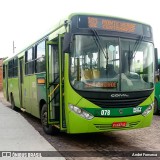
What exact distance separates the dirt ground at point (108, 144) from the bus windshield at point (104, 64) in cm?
141

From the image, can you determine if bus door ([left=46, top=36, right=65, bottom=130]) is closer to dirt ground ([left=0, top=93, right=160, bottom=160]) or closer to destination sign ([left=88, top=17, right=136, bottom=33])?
dirt ground ([left=0, top=93, right=160, bottom=160])

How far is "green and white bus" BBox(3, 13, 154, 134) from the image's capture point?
677 cm

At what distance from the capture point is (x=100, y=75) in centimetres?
685

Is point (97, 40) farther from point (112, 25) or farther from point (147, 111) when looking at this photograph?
point (147, 111)

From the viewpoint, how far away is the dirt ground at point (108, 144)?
6.55m

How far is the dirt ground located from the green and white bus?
0.52 metres

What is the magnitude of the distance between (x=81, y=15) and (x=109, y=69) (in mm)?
1415

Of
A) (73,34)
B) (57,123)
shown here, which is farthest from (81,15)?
(57,123)

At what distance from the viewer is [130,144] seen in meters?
7.70

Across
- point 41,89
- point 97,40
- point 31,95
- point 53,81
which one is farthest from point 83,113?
point 31,95

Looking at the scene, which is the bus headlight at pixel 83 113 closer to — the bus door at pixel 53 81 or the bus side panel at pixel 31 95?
the bus door at pixel 53 81

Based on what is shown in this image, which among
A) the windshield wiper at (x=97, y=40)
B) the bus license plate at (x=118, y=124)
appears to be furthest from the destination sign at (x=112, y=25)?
the bus license plate at (x=118, y=124)

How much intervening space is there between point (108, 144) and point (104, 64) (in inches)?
84.1

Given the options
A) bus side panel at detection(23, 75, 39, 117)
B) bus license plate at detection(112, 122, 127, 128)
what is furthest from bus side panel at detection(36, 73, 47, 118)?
bus license plate at detection(112, 122, 127, 128)
